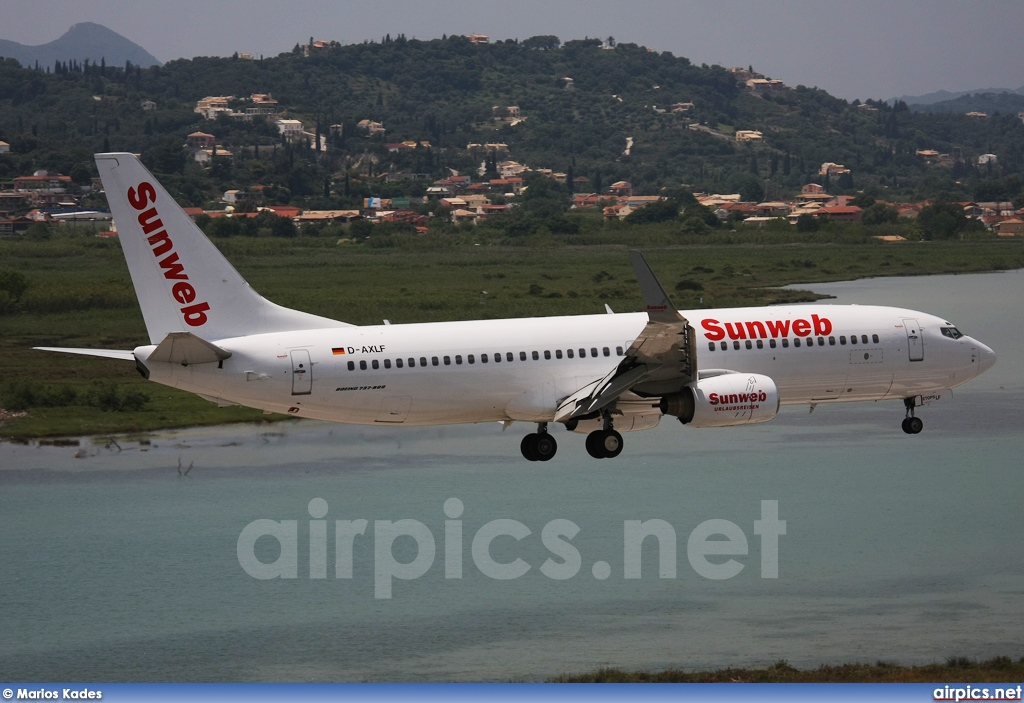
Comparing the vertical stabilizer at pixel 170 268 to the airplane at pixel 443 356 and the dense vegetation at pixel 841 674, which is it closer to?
the airplane at pixel 443 356

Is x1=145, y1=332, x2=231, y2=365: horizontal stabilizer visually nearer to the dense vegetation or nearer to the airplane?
the airplane

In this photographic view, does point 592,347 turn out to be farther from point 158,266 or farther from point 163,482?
point 163,482

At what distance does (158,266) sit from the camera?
52844mm

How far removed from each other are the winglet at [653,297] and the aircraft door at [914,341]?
1231 cm

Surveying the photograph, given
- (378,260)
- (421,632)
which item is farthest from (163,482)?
(378,260)

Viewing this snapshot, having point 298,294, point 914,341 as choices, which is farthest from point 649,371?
point 298,294

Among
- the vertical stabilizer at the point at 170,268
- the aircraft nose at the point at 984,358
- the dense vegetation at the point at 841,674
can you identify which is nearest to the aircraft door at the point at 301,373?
the vertical stabilizer at the point at 170,268

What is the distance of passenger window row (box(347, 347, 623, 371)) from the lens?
53.6m

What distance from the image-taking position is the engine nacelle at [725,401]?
179 ft

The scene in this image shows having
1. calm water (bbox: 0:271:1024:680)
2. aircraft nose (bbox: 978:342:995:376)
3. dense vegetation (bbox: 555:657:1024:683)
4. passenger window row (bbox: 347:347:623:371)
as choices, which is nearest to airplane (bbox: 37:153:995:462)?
passenger window row (bbox: 347:347:623:371)

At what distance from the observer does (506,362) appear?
54688 mm

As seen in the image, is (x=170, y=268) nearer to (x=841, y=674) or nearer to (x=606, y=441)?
(x=606, y=441)

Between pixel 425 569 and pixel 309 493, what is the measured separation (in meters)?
9.36

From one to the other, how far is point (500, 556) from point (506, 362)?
26.0m
